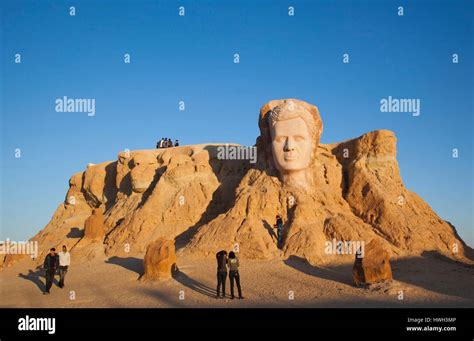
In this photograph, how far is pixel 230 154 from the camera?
2256 cm

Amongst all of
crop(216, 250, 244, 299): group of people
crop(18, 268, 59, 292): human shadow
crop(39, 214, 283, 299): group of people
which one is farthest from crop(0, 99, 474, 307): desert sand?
crop(216, 250, 244, 299): group of people

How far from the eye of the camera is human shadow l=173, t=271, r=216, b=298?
42.1 feet

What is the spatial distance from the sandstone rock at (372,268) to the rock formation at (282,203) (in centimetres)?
278

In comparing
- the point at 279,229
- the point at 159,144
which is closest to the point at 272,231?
the point at 279,229

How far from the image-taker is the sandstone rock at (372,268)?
498 inches

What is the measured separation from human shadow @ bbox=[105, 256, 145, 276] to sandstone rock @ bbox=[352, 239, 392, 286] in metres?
6.65

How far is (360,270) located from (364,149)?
8.53 meters

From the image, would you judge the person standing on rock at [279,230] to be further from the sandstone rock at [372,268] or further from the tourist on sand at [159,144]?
the tourist on sand at [159,144]

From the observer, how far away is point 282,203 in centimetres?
1820

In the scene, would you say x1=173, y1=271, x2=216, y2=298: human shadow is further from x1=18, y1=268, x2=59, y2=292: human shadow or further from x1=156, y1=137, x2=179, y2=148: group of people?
x1=156, y1=137, x2=179, y2=148: group of people

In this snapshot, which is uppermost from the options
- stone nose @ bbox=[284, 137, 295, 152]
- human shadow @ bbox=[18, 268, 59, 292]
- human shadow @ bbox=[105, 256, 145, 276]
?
stone nose @ bbox=[284, 137, 295, 152]

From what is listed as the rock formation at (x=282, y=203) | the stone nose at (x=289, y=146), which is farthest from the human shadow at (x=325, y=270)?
the stone nose at (x=289, y=146)

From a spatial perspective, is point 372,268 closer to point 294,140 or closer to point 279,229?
point 279,229
